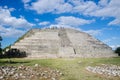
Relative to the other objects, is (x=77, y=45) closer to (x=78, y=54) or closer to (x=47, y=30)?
(x=78, y=54)

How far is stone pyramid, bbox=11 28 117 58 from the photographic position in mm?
61322

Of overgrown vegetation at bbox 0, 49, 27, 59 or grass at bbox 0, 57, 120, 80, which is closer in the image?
grass at bbox 0, 57, 120, 80

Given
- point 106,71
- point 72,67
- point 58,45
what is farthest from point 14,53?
point 106,71

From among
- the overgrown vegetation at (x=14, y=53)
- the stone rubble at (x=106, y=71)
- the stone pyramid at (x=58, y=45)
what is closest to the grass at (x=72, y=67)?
the stone rubble at (x=106, y=71)

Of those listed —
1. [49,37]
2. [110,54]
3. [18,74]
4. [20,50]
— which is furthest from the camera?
[49,37]

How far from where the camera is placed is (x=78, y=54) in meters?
61.5

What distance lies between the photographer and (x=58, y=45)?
6694cm

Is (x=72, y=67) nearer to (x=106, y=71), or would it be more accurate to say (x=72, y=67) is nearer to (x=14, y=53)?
(x=106, y=71)

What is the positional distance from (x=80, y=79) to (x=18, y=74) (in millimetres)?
5928

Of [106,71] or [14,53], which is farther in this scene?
[14,53]

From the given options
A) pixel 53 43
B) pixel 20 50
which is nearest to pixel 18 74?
pixel 20 50

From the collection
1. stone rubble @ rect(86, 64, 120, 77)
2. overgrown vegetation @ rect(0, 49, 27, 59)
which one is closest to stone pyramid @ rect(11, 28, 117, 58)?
overgrown vegetation @ rect(0, 49, 27, 59)

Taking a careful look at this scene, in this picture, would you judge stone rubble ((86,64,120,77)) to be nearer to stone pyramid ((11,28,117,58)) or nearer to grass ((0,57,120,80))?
grass ((0,57,120,80))

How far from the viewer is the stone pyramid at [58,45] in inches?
2414
